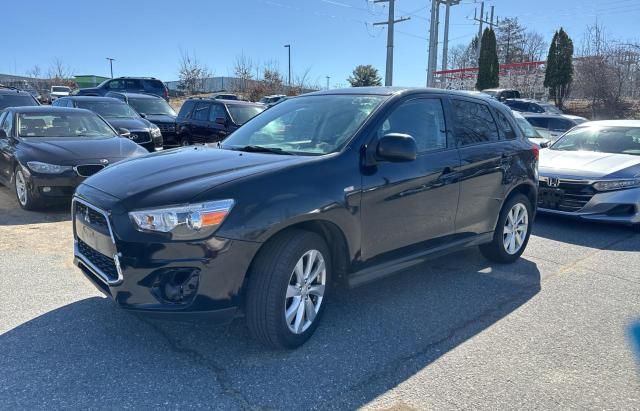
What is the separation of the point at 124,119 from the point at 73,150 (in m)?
4.40

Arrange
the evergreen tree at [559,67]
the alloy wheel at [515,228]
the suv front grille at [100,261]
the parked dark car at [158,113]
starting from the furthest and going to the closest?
1. the evergreen tree at [559,67]
2. the parked dark car at [158,113]
3. the alloy wheel at [515,228]
4. the suv front grille at [100,261]

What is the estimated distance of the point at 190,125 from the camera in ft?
40.9

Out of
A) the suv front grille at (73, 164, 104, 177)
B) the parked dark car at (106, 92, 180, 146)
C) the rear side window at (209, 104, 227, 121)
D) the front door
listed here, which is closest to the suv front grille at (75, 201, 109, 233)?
the front door

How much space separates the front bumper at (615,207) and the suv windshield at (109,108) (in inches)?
380

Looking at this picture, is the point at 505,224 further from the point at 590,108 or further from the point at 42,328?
the point at 590,108

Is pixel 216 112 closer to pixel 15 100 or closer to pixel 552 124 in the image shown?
pixel 15 100

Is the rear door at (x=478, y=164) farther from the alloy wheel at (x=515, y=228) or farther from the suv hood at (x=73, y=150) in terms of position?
the suv hood at (x=73, y=150)

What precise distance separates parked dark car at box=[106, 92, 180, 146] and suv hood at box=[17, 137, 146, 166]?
5.65 meters

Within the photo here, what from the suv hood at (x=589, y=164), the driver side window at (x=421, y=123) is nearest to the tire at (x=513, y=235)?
the driver side window at (x=421, y=123)

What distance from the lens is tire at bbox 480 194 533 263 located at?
5.12 meters

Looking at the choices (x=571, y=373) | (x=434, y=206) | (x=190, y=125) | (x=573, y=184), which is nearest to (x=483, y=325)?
(x=571, y=373)

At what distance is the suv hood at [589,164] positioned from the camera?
269 inches

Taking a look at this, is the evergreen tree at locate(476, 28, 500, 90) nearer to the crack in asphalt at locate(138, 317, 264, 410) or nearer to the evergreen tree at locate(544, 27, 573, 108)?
the evergreen tree at locate(544, 27, 573, 108)

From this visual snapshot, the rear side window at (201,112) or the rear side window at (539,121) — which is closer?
the rear side window at (201,112)
